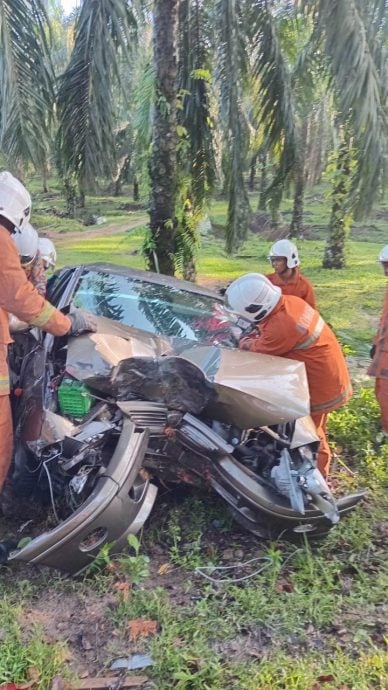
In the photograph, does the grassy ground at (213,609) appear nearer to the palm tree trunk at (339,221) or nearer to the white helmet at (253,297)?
the white helmet at (253,297)

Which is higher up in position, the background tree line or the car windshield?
the background tree line

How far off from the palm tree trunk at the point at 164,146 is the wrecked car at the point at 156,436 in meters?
3.79

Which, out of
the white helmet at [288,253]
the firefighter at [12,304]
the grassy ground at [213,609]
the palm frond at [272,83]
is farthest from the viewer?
the palm frond at [272,83]

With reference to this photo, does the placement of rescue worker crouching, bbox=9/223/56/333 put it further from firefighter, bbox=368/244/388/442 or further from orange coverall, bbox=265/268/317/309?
firefighter, bbox=368/244/388/442

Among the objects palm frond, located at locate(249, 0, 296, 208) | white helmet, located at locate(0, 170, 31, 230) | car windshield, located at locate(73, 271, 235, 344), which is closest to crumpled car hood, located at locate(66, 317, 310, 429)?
car windshield, located at locate(73, 271, 235, 344)

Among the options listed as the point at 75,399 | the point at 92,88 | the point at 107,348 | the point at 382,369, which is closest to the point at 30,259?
the point at 107,348

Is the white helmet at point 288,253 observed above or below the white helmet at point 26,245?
below

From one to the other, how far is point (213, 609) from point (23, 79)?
15.9 feet

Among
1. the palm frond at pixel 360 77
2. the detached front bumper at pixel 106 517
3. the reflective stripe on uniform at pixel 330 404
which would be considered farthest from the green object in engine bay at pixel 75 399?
the palm frond at pixel 360 77

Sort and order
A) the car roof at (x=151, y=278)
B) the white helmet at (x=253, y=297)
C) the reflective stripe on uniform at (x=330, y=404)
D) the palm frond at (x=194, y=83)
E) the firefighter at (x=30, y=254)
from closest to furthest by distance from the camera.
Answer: the white helmet at (x=253, y=297) → the reflective stripe on uniform at (x=330, y=404) → the firefighter at (x=30, y=254) → the car roof at (x=151, y=278) → the palm frond at (x=194, y=83)

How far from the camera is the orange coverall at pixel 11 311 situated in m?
3.29

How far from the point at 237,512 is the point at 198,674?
89cm

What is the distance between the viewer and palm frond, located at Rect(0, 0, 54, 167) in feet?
18.0

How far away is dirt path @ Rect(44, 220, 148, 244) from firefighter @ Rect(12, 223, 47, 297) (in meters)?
15.2
